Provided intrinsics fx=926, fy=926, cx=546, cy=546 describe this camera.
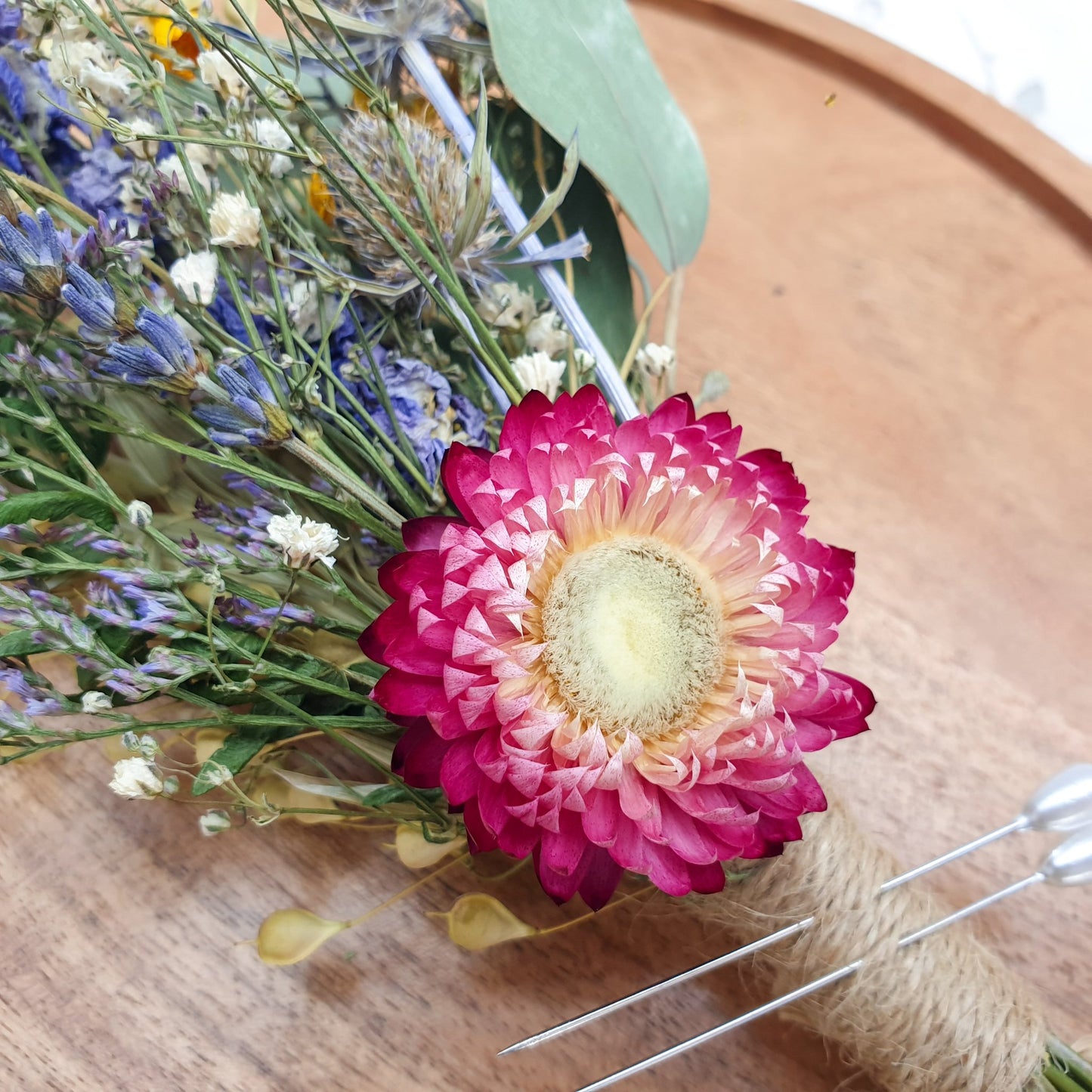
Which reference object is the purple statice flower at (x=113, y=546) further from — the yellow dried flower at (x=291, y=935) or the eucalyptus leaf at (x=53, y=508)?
the yellow dried flower at (x=291, y=935)

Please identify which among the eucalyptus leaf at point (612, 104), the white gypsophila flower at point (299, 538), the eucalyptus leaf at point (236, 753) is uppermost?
the eucalyptus leaf at point (612, 104)

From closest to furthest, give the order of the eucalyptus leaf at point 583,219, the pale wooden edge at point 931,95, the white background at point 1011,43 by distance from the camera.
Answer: the eucalyptus leaf at point 583,219
the pale wooden edge at point 931,95
the white background at point 1011,43

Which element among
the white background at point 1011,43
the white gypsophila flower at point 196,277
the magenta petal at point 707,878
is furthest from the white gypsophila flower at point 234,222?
the white background at point 1011,43

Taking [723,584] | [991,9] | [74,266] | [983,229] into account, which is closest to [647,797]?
[723,584]

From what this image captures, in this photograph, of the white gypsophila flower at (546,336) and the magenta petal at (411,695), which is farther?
the white gypsophila flower at (546,336)

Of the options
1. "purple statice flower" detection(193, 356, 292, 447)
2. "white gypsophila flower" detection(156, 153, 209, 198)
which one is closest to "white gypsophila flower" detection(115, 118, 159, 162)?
"white gypsophila flower" detection(156, 153, 209, 198)

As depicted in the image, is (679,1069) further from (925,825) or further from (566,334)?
(566,334)

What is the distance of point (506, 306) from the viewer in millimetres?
516

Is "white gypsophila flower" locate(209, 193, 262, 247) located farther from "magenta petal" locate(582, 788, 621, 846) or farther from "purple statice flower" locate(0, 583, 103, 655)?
"magenta petal" locate(582, 788, 621, 846)

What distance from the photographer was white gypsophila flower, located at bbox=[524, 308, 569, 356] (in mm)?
525

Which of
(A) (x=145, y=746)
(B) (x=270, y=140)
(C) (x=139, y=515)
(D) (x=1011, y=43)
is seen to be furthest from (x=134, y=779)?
(D) (x=1011, y=43)

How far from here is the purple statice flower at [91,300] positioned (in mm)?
378

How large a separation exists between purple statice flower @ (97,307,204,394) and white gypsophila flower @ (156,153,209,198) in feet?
0.31

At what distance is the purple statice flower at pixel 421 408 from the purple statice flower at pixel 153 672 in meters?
0.15
